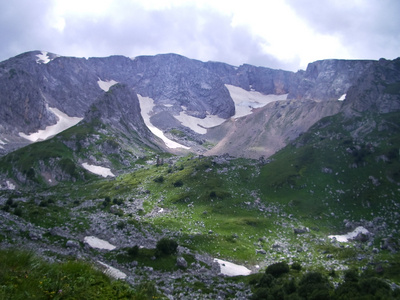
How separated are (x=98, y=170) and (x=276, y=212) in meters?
90.5

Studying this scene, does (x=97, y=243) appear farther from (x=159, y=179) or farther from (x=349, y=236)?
(x=159, y=179)

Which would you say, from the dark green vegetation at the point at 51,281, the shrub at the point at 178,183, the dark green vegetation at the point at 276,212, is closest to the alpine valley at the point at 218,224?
the dark green vegetation at the point at 51,281

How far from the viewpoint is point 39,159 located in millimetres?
121812

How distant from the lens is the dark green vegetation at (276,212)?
32.2 meters

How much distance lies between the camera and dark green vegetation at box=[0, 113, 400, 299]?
32219 millimetres

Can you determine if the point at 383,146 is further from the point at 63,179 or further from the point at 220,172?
the point at 63,179

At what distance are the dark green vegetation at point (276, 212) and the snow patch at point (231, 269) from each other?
7.15 feet

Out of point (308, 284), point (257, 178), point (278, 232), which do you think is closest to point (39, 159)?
point (257, 178)

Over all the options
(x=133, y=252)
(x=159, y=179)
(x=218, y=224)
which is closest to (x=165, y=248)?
(x=133, y=252)

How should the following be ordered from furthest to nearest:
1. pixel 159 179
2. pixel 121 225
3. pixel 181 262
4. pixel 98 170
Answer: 1. pixel 98 170
2. pixel 159 179
3. pixel 121 225
4. pixel 181 262

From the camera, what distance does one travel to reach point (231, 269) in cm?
3641

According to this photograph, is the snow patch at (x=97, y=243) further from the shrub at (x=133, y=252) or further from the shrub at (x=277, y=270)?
the shrub at (x=277, y=270)

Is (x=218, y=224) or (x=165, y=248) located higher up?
(x=218, y=224)

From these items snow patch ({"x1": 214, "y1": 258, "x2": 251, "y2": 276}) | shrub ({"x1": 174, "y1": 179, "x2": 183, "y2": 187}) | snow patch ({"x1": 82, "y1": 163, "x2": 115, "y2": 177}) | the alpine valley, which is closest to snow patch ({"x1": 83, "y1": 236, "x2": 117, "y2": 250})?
the alpine valley
